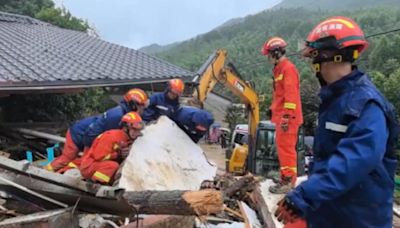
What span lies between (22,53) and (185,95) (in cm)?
276

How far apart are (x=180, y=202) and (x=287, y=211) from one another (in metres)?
0.71

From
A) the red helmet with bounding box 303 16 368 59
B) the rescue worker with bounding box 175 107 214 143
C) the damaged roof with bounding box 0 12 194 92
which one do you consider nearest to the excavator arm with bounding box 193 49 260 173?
the damaged roof with bounding box 0 12 194 92

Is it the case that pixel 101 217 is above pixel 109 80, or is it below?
below

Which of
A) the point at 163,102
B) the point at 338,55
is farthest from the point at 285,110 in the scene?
the point at 338,55

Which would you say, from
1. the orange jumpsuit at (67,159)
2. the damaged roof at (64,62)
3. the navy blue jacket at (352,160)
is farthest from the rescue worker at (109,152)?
the navy blue jacket at (352,160)

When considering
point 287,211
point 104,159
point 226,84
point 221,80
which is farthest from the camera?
point 226,84

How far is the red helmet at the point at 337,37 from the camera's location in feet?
8.35

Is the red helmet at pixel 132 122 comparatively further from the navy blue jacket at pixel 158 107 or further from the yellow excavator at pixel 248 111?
the yellow excavator at pixel 248 111

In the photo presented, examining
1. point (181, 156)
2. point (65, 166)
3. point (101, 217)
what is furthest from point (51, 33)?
point (101, 217)

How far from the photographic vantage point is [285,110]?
20.1 ft

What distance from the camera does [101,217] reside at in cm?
377

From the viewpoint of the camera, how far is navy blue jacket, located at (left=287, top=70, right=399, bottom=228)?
232 centimetres

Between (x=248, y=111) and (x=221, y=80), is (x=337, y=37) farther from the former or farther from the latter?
(x=248, y=111)

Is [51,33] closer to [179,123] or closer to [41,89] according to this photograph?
[41,89]
